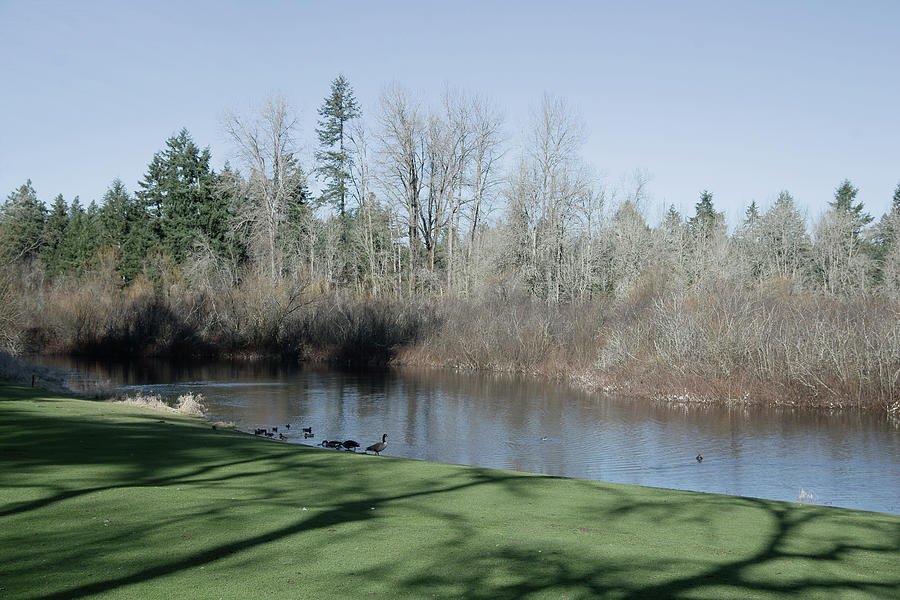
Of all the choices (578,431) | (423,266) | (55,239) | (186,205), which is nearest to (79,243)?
(55,239)

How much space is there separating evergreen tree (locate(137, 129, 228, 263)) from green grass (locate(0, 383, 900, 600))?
56.4 metres

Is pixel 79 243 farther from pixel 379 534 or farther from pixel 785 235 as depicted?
pixel 379 534

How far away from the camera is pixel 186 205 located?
6594cm

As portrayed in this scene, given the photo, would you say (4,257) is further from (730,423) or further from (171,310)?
(730,423)

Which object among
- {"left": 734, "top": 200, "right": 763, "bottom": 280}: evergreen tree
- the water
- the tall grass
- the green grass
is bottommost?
the water

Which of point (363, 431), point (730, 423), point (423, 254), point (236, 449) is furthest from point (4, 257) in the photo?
point (423, 254)

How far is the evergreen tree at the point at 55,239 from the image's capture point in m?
76.0

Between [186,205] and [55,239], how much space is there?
23.8 meters

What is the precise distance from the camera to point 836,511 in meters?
9.77

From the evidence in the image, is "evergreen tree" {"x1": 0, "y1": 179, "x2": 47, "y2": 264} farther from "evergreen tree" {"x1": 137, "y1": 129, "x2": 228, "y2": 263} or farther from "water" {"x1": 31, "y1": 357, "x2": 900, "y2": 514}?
"water" {"x1": 31, "y1": 357, "x2": 900, "y2": 514}

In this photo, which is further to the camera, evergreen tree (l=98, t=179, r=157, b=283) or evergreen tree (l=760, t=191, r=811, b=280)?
evergreen tree (l=760, t=191, r=811, b=280)

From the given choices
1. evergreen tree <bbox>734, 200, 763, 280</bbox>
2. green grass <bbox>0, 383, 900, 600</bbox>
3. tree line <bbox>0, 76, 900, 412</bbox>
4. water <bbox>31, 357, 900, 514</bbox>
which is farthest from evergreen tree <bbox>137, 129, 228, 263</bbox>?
green grass <bbox>0, 383, 900, 600</bbox>

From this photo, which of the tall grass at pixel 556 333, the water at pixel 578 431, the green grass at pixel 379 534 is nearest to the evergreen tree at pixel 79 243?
the tall grass at pixel 556 333

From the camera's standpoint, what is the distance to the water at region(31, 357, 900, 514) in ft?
55.0
